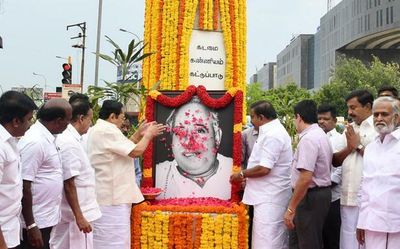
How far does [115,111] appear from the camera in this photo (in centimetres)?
555

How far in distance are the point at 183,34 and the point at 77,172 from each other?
3089 mm

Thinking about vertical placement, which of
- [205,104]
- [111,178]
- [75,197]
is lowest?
[75,197]

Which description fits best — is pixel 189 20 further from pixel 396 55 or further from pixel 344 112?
pixel 396 55

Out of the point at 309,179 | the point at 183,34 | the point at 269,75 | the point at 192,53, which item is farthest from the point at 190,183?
the point at 269,75

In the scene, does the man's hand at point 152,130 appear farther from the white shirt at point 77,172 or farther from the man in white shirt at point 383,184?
the man in white shirt at point 383,184

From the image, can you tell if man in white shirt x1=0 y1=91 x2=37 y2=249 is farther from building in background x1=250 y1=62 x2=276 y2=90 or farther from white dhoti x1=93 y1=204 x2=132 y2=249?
building in background x1=250 y1=62 x2=276 y2=90

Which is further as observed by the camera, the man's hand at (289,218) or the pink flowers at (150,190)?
the pink flowers at (150,190)

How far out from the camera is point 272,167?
552 cm

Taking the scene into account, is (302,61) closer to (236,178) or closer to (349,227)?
(236,178)

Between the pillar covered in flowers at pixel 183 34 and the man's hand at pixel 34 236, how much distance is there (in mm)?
3520

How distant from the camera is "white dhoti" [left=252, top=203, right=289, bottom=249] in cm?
556

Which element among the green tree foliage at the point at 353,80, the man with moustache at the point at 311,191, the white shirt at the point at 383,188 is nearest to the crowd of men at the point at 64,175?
the man with moustache at the point at 311,191

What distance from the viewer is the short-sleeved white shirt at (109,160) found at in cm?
533

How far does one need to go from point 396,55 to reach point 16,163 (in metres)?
57.3
